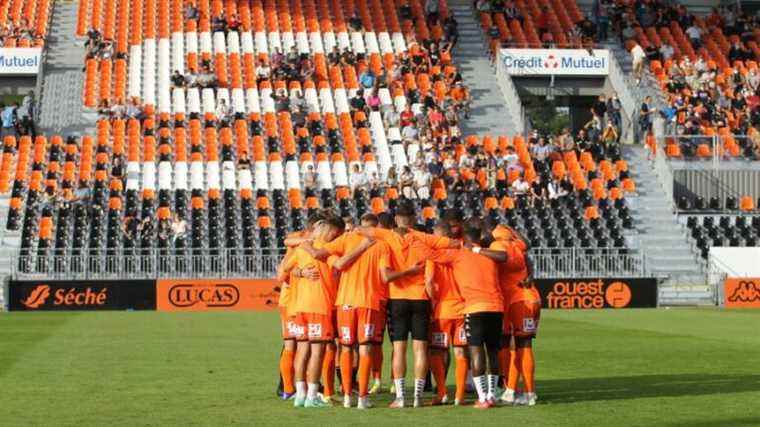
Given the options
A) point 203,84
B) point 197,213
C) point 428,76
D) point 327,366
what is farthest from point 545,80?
point 327,366

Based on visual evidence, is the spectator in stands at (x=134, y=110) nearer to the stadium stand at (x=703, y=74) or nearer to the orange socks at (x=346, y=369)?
the stadium stand at (x=703, y=74)

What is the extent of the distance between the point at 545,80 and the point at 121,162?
735 inches

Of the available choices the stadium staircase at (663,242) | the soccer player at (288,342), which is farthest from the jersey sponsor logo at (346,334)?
the stadium staircase at (663,242)

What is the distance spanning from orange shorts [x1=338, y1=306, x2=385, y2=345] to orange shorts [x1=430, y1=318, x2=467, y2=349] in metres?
0.70

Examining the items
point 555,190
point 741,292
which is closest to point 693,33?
point 555,190

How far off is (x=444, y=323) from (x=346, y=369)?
1149 mm

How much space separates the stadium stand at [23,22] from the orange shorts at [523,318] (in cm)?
4262

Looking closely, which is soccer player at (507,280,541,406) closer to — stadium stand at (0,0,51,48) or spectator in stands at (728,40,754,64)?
stadium stand at (0,0,51,48)

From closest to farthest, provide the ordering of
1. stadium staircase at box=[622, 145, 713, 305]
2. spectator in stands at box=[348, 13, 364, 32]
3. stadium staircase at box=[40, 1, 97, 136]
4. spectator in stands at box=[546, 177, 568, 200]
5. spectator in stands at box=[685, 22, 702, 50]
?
stadium staircase at box=[622, 145, 713, 305] → spectator in stands at box=[546, 177, 568, 200] → stadium staircase at box=[40, 1, 97, 136] → spectator in stands at box=[348, 13, 364, 32] → spectator in stands at box=[685, 22, 702, 50]

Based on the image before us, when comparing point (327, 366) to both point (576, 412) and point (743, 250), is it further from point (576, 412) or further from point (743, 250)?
point (743, 250)

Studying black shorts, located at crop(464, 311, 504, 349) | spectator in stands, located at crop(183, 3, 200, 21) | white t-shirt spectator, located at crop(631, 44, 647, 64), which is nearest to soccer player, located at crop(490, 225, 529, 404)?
black shorts, located at crop(464, 311, 504, 349)

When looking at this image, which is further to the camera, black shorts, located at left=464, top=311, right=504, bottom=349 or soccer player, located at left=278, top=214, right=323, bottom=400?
soccer player, located at left=278, top=214, right=323, bottom=400

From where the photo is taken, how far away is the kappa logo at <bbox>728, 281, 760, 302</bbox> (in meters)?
44.5

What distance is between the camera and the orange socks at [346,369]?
16.0 m
